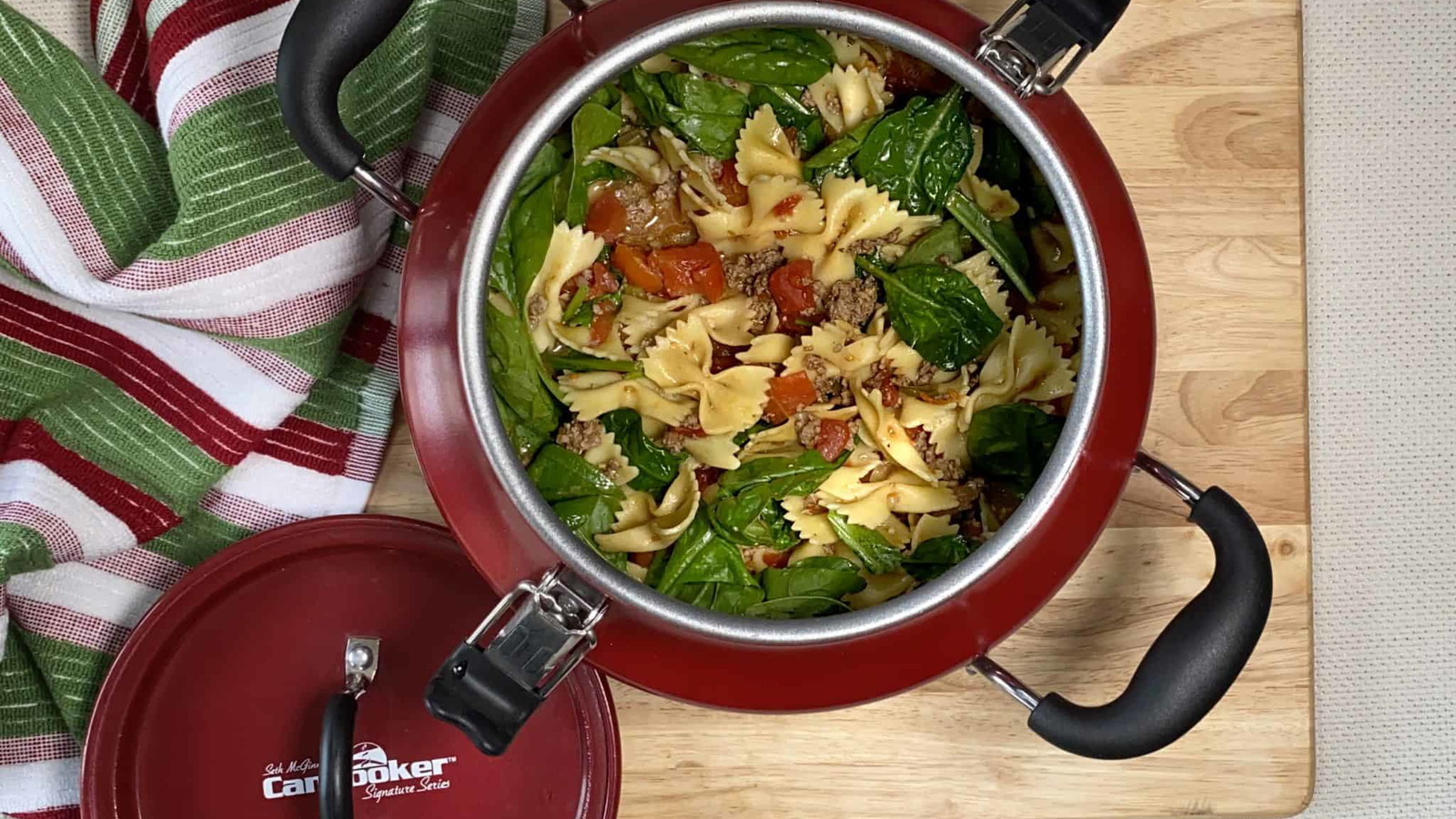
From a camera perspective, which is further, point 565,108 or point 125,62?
point 125,62

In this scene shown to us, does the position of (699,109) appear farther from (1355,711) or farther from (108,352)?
(1355,711)

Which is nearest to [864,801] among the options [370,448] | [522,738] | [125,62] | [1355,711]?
[522,738]

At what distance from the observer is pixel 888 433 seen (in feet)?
4.36

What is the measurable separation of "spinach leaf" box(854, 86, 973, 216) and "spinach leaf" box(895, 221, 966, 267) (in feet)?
0.10

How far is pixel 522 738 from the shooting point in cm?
138

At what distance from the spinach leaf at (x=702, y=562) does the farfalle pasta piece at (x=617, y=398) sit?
130 mm

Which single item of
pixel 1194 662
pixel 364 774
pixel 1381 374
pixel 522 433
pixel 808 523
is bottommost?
pixel 1381 374

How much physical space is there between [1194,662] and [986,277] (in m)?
0.44

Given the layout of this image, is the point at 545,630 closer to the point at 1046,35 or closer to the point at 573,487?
the point at 573,487

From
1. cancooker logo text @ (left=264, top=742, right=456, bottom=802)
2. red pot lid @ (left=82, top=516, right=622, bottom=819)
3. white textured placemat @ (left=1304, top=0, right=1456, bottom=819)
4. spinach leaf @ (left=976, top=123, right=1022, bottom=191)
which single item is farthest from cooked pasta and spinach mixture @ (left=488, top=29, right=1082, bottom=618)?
white textured placemat @ (left=1304, top=0, right=1456, bottom=819)

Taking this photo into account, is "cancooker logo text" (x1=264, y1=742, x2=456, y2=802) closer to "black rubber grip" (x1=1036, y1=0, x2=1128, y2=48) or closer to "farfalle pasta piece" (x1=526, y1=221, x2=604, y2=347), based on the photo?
"farfalle pasta piece" (x1=526, y1=221, x2=604, y2=347)

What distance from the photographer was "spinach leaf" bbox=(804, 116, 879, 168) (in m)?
1.27

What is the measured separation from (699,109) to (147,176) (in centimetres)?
66

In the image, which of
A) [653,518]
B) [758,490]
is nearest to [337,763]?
[653,518]
